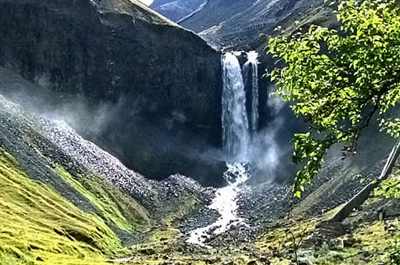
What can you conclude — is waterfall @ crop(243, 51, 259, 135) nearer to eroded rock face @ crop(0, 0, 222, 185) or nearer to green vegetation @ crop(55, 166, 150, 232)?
eroded rock face @ crop(0, 0, 222, 185)

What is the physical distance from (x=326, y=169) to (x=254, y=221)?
2005 cm

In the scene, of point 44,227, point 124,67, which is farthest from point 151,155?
point 44,227

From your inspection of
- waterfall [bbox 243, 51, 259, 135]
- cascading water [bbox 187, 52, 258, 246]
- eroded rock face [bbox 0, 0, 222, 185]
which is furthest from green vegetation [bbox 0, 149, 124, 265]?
waterfall [bbox 243, 51, 259, 135]

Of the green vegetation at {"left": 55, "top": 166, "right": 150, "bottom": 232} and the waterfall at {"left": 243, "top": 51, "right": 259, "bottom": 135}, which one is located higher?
the waterfall at {"left": 243, "top": 51, "right": 259, "bottom": 135}

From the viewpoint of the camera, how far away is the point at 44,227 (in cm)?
6744

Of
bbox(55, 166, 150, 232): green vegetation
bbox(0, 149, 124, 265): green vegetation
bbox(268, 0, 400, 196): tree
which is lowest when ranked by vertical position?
bbox(268, 0, 400, 196): tree

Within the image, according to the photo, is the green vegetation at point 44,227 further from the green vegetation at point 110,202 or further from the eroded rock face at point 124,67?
the eroded rock face at point 124,67

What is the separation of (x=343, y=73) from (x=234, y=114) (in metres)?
130

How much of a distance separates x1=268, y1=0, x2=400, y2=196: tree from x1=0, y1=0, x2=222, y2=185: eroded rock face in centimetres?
11953

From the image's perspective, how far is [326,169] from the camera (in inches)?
3848

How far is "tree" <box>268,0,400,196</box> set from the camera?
36.8 ft

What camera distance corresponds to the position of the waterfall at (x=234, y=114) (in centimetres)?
14050

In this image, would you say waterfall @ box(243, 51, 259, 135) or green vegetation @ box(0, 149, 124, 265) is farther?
waterfall @ box(243, 51, 259, 135)

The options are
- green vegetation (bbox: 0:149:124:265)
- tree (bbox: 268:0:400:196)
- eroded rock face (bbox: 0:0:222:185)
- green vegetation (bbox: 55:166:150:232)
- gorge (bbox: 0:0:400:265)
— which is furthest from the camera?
eroded rock face (bbox: 0:0:222:185)
